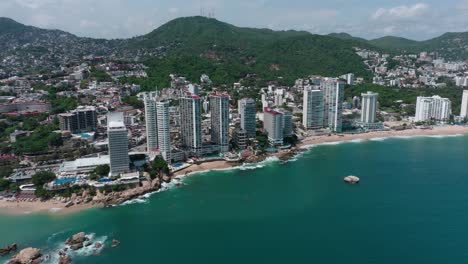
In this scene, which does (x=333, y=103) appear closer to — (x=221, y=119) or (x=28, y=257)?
(x=221, y=119)

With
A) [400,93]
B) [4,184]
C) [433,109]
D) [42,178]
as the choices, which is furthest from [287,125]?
[400,93]

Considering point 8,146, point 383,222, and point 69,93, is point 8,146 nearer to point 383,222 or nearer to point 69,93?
point 69,93

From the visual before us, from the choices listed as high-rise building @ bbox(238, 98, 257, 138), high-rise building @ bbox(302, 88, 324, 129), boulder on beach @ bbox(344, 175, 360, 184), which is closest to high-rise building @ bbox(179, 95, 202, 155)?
high-rise building @ bbox(238, 98, 257, 138)

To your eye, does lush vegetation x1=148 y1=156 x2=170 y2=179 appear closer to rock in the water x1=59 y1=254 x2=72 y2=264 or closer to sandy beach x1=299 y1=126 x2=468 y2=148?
rock in the water x1=59 y1=254 x2=72 y2=264

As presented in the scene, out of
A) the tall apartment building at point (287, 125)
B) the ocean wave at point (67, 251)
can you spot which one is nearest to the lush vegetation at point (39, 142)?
the ocean wave at point (67, 251)

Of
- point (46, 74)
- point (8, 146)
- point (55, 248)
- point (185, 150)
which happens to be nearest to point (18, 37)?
point (46, 74)

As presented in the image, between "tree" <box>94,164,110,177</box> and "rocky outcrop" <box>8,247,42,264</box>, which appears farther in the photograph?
"tree" <box>94,164,110,177</box>
